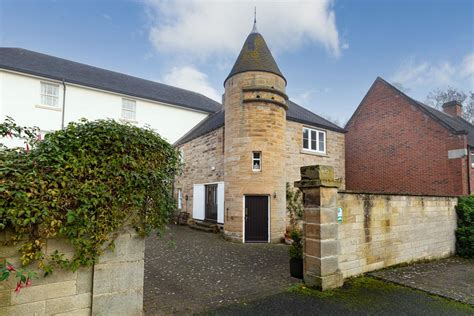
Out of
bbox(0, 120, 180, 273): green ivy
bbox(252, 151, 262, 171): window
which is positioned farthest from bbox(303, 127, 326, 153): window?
bbox(0, 120, 180, 273): green ivy

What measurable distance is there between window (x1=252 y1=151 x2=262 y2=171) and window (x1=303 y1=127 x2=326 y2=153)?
13.2ft

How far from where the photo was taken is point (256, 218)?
1163 centimetres

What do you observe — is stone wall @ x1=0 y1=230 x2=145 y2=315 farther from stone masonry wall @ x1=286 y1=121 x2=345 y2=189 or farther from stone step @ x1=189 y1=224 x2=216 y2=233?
stone masonry wall @ x1=286 y1=121 x2=345 y2=189

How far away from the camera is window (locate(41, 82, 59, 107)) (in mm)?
17219

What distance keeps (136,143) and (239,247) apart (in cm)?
778

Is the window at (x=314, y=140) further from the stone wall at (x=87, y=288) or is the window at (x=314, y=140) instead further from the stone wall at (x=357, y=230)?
the stone wall at (x=87, y=288)

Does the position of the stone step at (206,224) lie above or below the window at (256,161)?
below

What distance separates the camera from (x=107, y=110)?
1936cm

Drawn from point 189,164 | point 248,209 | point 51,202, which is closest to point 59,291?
point 51,202

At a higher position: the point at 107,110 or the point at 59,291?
the point at 107,110

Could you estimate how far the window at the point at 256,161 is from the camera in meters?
11.9

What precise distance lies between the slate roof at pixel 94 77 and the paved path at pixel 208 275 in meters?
14.4

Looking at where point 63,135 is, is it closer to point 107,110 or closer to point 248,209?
point 248,209

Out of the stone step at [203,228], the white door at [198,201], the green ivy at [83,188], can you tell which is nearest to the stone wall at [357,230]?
the green ivy at [83,188]
